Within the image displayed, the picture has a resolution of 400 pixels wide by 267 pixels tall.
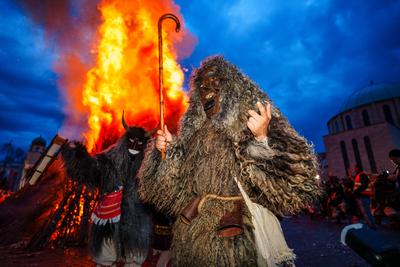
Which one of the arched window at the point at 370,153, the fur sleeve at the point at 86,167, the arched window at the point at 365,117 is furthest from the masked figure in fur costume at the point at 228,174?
the arched window at the point at 365,117

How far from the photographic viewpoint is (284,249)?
5.75ft

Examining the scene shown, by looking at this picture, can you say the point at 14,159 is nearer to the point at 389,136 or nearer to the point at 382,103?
the point at 389,136

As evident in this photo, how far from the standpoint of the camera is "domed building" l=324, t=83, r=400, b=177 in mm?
35344

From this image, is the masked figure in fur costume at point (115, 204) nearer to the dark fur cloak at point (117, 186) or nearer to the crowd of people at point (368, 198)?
the dark fur cloak at point (117, 186)

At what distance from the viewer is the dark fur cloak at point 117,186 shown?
3.39 meters

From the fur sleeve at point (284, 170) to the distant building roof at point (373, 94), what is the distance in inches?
2142

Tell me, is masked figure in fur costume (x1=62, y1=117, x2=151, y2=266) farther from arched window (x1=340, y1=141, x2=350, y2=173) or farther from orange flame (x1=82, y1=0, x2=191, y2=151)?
arched window (x1=340, y1=141, x2=350, y2=173)

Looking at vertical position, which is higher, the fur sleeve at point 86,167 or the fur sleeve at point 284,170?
the fur sleeve at point 86,167

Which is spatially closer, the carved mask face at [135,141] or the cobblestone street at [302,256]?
the carved mask face at [135,141]

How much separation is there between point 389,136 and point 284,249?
43260 mm

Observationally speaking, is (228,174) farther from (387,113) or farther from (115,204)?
(387,113)

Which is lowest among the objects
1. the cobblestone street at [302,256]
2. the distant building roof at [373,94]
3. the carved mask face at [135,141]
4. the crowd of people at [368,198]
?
the cobblestone street at [302,256]

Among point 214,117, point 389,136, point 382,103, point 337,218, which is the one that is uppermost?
point 382,103

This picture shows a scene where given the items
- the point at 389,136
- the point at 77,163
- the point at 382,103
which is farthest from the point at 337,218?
the point at 382,103
